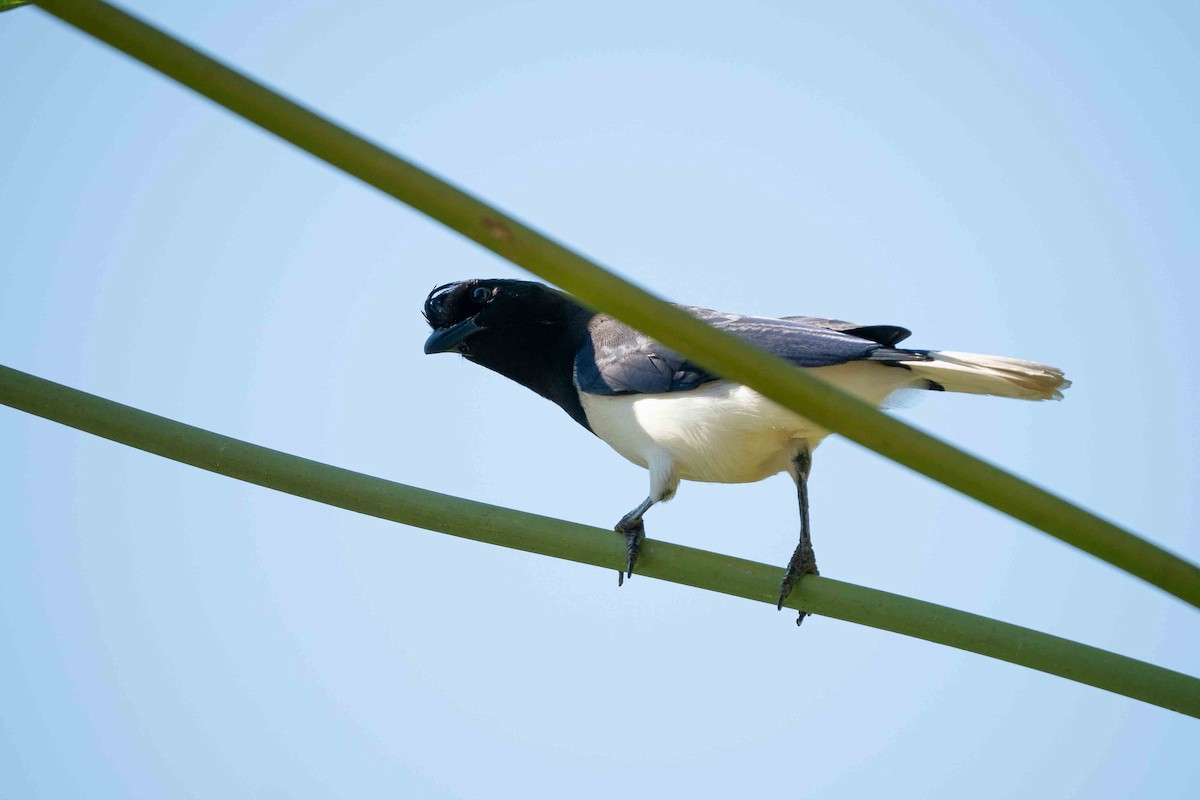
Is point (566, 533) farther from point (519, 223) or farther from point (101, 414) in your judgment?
point (519, 223)

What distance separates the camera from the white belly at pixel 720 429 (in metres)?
5.57

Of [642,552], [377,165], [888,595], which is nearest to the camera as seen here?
[377,165]

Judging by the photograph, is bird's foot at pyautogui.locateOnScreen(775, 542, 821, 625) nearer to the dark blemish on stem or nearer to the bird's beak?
the bird's beak

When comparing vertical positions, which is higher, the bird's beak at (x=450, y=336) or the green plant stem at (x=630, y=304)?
the bird's beak at (x=450, y=336)

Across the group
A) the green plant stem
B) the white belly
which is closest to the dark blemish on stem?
the green plant stem

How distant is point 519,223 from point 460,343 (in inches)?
184

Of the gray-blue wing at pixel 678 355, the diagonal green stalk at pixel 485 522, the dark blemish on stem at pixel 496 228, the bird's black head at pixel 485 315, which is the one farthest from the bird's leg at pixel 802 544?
the dark blemish on stem at pixel 496 228

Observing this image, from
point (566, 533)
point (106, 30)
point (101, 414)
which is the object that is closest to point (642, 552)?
point (566, 533)

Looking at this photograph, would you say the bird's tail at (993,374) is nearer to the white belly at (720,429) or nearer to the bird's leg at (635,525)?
the white belly at (720,429)

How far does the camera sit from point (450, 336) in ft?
21.6

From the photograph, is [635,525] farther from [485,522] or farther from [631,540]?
[485,522]

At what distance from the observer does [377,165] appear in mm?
1977

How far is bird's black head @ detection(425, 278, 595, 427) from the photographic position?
664cm

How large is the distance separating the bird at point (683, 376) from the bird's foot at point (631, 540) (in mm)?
12
